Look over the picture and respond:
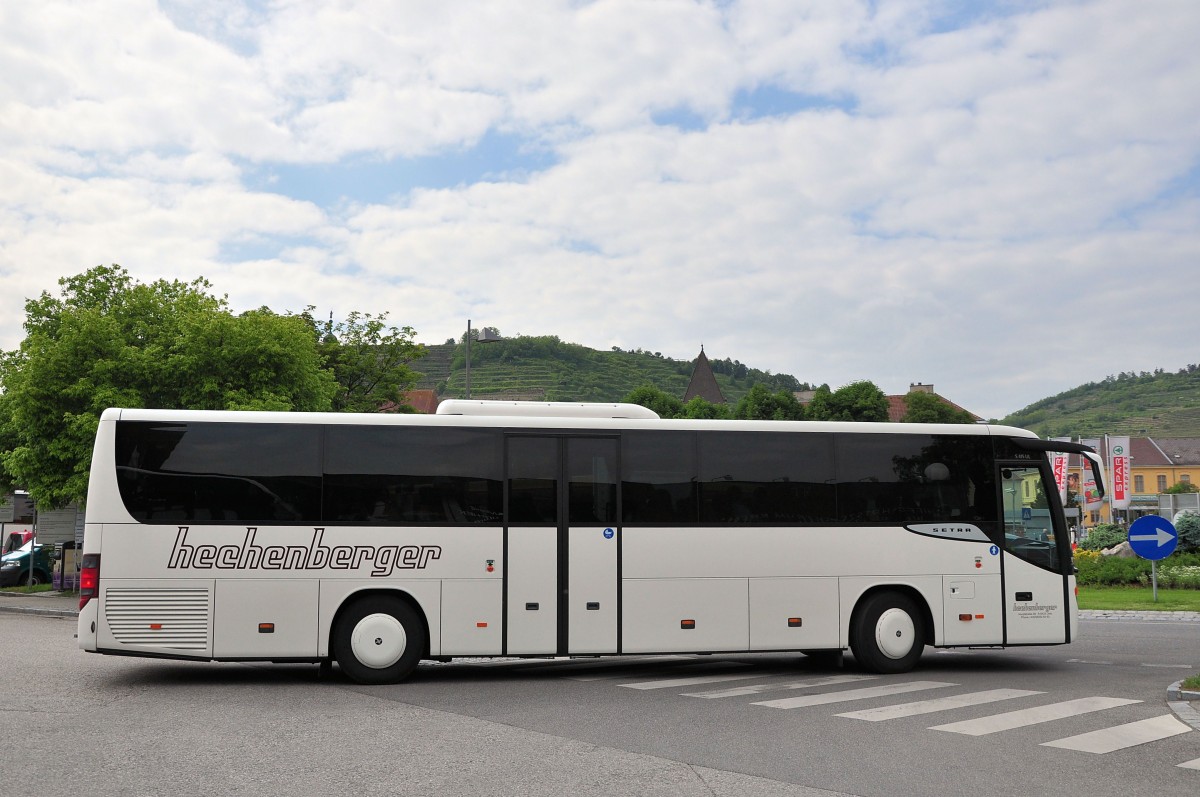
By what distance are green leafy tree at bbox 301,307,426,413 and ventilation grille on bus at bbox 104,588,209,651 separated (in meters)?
31.8

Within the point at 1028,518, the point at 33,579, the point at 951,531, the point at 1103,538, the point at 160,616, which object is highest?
the point at 1028,518

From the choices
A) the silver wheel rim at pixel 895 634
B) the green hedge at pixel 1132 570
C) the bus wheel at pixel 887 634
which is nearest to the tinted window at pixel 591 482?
the bus wheel at pixel 887 634

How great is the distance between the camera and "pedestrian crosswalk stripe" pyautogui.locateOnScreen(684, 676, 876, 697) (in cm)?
1148

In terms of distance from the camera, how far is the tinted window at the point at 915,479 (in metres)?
13.2

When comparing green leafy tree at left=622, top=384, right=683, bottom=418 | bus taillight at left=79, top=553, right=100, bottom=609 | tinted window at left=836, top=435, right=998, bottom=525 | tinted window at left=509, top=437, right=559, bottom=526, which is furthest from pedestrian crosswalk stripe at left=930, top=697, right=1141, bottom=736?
green leafy tree at left=622, top=384, right=683, bottom=418

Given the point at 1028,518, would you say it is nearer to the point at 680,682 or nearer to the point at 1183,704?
the point at 1183,704

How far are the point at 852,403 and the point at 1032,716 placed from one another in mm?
72377

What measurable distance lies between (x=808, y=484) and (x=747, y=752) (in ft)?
17.2

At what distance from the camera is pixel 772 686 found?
1214 centimetres

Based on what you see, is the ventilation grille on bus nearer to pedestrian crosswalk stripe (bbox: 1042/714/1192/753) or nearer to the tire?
pedestrian crosswalk stripe (bbox: 1042/714/1192/753)

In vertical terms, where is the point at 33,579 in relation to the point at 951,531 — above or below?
below

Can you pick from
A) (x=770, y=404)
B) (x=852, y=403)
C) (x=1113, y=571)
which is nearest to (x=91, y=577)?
(x=1113, y=571)

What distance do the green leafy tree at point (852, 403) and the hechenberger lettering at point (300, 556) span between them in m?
70.0

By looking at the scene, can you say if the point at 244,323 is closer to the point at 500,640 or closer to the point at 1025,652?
the point at 500,640
